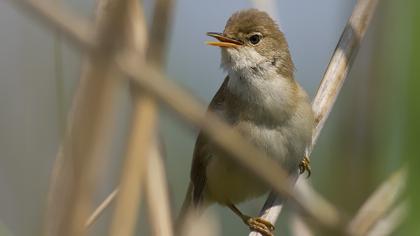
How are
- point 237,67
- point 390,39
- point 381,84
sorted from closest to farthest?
point 390,39
point 381,84
point 237,67

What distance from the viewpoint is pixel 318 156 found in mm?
3209

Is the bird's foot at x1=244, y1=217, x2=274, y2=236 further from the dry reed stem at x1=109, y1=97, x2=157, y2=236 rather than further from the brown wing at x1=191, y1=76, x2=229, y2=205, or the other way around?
the dry reed stem at x1=109, y1=97, x2=157, y2=236

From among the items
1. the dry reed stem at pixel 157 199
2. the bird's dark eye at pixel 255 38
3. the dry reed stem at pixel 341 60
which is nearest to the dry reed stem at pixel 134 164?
the dry reed stem at pixel 157 199

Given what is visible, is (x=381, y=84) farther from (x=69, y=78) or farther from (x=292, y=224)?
(x=69, y=78)

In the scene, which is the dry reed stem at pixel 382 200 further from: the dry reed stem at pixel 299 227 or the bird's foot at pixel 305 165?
the bird's foot at pixel 305 165

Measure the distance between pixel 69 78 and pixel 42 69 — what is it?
14cm

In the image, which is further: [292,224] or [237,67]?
[237,67]

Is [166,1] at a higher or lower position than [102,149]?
higher

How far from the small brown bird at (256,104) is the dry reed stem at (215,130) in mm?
1326

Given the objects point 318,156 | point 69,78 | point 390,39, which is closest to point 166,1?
point 390,39

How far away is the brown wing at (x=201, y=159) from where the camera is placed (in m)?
2.55

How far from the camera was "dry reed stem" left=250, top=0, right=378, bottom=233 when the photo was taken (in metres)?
2.09

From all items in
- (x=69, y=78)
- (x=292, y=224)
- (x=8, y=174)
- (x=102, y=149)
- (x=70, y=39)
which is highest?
(x=70, y=39)

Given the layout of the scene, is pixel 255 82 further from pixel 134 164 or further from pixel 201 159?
pixel 134 164
